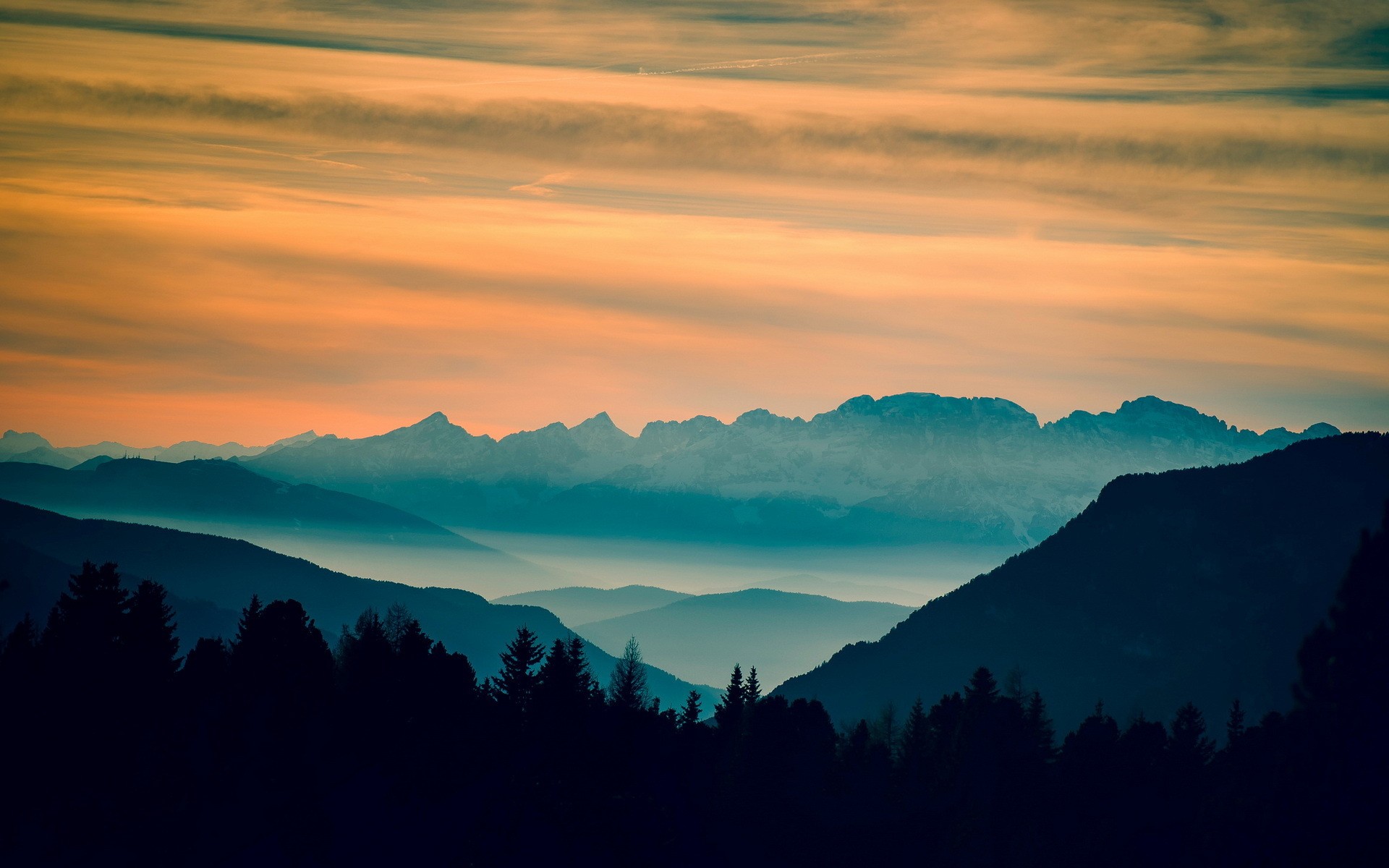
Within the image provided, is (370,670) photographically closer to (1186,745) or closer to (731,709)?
(731,709)

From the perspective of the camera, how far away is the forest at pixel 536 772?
69312mm

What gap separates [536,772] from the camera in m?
93.1

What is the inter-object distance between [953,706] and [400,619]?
84.7 meters

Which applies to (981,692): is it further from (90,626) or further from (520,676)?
(90,626)

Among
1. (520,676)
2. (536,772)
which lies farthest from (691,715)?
(536,772)

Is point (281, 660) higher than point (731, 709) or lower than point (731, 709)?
lower

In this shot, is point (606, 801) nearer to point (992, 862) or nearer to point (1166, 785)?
point (992, 862)

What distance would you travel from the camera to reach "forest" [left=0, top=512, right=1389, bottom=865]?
227 ft

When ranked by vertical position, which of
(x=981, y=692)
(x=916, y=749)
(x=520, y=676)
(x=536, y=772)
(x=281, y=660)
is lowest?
(x=536, y=772)

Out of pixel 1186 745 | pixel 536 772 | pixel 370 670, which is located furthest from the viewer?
→ pixel 1186 745

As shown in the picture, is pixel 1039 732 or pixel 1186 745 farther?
pixel 1039 732

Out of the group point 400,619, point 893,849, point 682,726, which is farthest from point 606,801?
point 400,619

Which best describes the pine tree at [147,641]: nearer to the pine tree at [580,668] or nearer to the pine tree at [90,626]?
the pine tree at [90,626]

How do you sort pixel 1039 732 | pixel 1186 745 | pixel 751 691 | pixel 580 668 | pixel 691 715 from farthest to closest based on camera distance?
pixel 751 691
pixel 691 715
pixel 1039 732
pixel 1186 745
pixel 580 668
